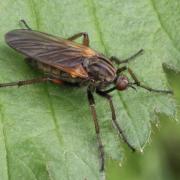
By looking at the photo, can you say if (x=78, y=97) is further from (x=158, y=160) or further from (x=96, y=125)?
(x=158, y=160)

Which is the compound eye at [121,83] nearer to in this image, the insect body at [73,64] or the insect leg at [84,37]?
the insect body at [73,64]

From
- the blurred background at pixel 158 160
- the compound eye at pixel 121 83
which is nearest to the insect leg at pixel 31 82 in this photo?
the compound eye at pixel 121 83

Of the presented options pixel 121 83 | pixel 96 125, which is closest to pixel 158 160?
pixel 121 83

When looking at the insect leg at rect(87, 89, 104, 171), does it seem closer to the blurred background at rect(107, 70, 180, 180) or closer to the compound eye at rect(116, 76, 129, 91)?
the compound eye at rect(116, 76, 129, 91)

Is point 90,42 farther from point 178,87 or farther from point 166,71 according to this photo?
point 178,87

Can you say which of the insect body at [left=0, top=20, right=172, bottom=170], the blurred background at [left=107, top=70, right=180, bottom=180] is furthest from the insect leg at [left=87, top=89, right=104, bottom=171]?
the blurred background at [left=107, top=70, right=180, bottom=180]
